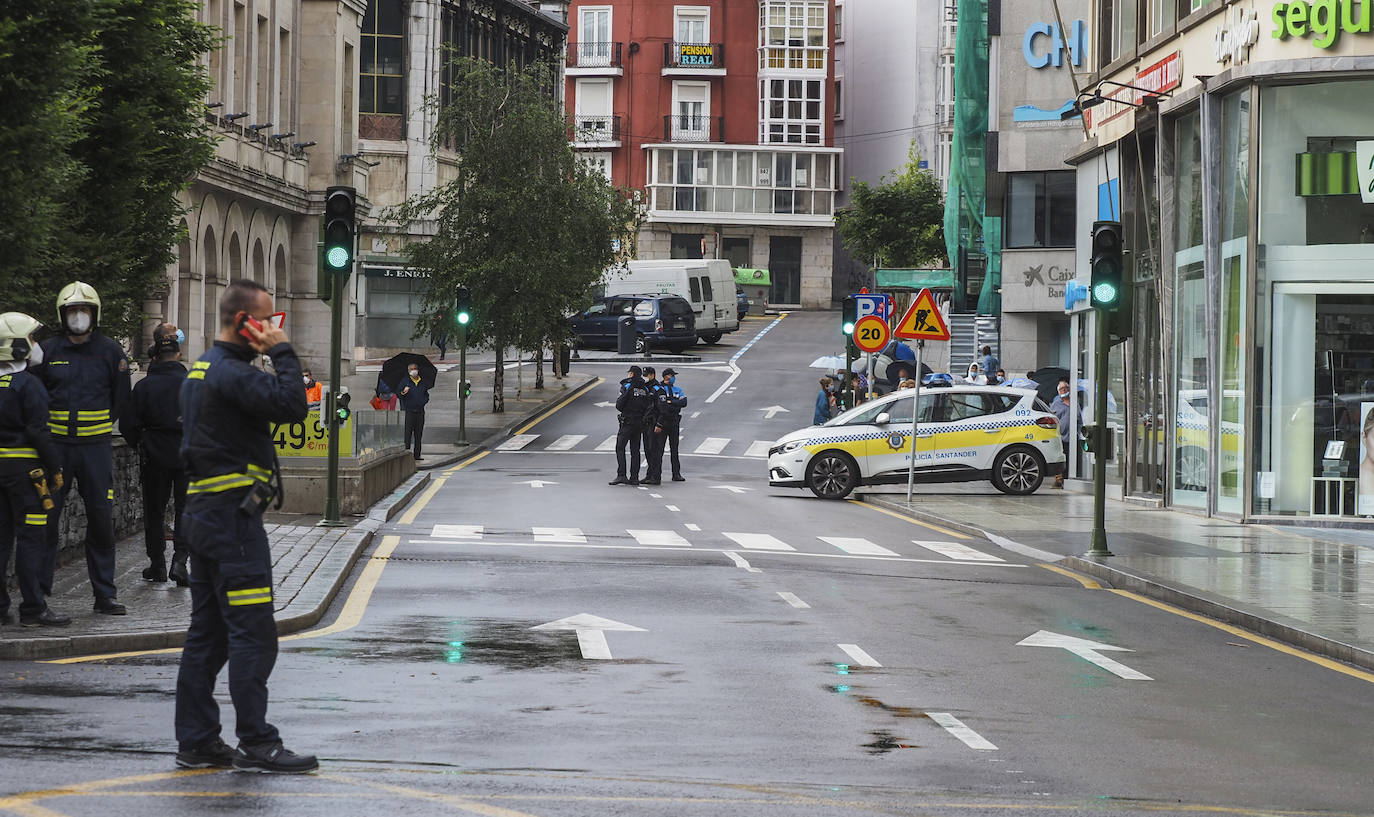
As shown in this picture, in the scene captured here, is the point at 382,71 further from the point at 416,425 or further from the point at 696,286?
the point at 416,425

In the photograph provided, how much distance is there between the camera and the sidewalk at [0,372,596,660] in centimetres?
1057

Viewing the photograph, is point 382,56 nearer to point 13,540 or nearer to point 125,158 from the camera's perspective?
point 125,158

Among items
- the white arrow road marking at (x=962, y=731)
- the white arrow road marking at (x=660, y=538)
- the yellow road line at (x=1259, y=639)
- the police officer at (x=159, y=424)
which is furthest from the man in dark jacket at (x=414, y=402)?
the white arrow road marking at (x=962, y=731)

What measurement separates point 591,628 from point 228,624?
16.2 ft

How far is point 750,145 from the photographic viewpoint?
96.1 meters

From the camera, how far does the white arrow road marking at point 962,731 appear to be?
27.1 feet

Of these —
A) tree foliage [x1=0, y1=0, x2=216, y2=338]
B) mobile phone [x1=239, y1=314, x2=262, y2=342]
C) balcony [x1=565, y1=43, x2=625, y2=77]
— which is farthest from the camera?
balcony [x1=565, y1=43, x2=625, y2=77]

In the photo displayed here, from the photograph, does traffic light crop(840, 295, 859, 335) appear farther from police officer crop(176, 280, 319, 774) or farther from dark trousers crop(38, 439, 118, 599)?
police officer crop(176, 280, 319, 774)

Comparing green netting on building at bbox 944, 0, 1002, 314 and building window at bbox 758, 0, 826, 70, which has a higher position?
building window at bbox 758, 0, 826, 70

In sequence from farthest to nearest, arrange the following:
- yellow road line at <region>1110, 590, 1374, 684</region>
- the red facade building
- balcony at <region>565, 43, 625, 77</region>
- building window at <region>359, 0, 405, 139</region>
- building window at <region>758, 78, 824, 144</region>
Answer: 1. balcony at <region>565, 43, 625, 77</region>
2. building window at <region>758, 78, 824, 144</region>
3. the red facade building
4. building window at <region>359, 0, 405, 139</region>
5. yellow road line at <region>1110, 590, 1374, 684</region>

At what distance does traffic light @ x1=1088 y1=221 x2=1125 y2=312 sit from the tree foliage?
28.9 ft

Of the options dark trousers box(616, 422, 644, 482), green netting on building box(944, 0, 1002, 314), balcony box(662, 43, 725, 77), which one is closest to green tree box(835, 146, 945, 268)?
balcony box(662, 43, 725, 77)

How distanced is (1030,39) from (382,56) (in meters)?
34.1

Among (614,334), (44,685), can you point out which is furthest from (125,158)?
(614,334)
